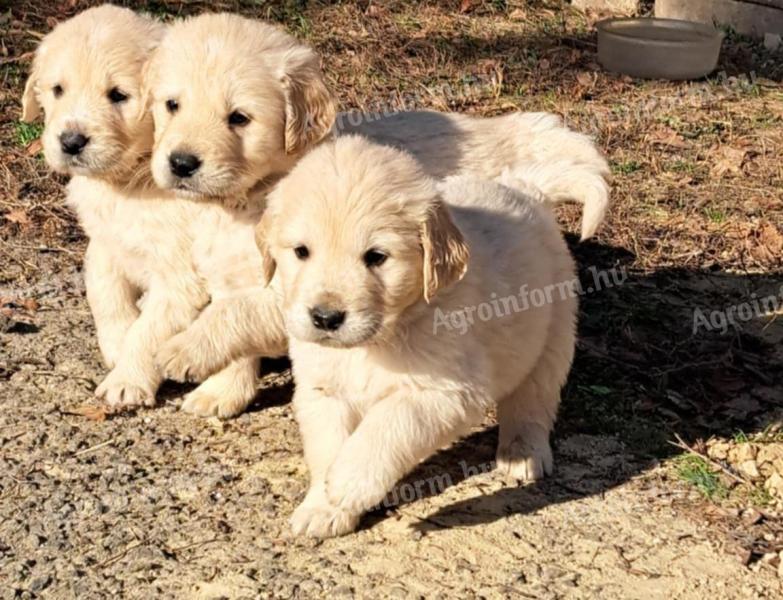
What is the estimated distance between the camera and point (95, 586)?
3848 mm

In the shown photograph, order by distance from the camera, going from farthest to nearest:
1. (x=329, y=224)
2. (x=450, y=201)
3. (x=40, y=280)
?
(x=40, y=280)
(x=450, y=201)
(x=329, y=224)

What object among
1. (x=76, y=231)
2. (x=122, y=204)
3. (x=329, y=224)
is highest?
(x=329, y=224)

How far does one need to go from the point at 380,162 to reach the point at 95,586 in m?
1.59

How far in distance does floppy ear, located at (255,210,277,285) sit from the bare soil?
860 millimetres

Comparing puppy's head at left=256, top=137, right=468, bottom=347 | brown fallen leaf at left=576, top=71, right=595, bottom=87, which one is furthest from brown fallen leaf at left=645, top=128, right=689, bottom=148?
puppy's head at left=256, top=137, right=468, bottom=347

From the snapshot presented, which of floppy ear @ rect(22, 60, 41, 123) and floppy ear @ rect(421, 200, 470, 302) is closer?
floppy ear @ rect(421, 200, 470, 302)

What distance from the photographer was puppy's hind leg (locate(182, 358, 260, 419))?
5000 mm

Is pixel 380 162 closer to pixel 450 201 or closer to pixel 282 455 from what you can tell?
pixel 450 201

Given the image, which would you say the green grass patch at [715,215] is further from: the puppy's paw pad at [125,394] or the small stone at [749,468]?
the puppy's paw pad at [125,394]

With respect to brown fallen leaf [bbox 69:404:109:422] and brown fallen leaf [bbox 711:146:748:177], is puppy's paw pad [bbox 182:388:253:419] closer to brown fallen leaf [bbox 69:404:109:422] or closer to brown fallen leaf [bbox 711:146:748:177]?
brown fallen leaf [bbox 69:404:109:422]

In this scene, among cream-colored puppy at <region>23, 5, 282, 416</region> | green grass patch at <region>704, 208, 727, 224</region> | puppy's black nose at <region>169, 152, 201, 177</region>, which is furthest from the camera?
green grass patch at <region>704, 208, 727, 224</region>

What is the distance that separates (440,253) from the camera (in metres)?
3.75

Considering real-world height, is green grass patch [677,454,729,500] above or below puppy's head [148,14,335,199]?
below

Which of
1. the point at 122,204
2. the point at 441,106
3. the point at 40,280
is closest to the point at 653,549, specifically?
the point at 122,204
